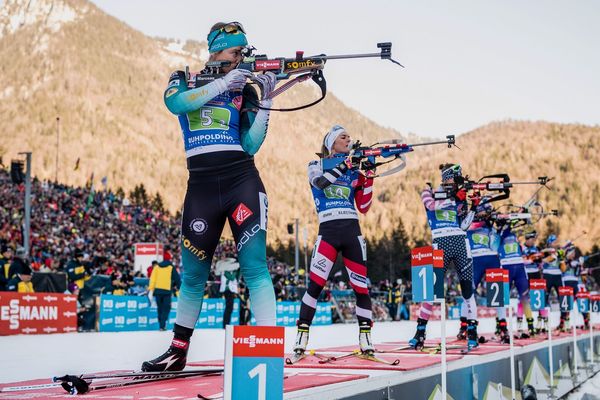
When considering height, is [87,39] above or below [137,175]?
above

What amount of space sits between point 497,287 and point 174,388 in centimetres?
458

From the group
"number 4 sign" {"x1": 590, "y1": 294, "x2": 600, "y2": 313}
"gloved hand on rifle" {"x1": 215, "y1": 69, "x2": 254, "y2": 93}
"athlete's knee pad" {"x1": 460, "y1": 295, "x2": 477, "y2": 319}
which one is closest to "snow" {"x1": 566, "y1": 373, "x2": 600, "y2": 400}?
"number 4 sign" {"x1": 590, "y1": 294, "x2": 600, "y2": 313}

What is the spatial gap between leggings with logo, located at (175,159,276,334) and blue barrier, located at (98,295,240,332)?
15267mm

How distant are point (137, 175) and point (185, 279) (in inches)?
6102

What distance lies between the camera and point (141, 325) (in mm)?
21297

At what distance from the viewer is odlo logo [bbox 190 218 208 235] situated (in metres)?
4.98

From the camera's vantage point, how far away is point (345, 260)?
7477 mm

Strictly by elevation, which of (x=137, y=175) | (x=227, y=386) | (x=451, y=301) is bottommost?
(x=451, y=301)

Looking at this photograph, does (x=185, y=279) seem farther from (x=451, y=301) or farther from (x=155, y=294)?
(x=451, y=301)

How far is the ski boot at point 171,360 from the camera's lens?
500 cm

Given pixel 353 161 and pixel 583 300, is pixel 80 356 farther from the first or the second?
pixel 583 300

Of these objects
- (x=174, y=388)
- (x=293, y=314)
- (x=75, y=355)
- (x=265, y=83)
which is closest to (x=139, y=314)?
(x=293, y=314)

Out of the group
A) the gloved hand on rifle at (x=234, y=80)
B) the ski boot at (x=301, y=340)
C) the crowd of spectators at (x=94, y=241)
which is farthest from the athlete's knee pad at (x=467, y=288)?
the crowd of spectators at (x=94, y=241)

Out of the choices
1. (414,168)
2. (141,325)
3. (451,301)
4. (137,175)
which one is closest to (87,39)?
(137,175)
